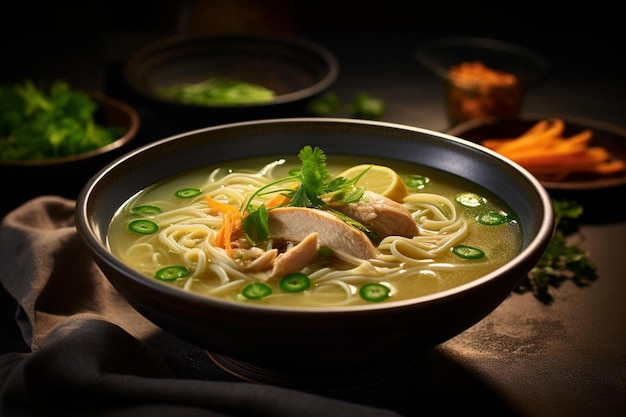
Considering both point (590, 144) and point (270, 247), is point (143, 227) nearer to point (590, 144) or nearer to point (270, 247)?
point (270, 247)

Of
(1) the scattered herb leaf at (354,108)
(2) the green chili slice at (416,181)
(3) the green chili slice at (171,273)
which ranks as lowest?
(1) the scattered herb leaf at (354,108)

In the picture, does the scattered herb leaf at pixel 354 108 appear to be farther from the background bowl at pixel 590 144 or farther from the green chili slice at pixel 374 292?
the green chili slice at pixel 374 292

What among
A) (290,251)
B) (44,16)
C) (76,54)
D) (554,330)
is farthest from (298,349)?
(44,16)

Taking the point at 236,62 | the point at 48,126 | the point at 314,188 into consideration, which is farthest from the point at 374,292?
the point at 236,62

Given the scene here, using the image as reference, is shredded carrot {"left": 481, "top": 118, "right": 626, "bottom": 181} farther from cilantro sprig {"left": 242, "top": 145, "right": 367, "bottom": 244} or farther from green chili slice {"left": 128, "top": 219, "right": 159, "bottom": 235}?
green chili slice {"left": 128, "top": 219, "right": 159, "bottom": 235}

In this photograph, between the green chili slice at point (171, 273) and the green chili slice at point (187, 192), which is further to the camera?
the green chili slice at point (187, 192)

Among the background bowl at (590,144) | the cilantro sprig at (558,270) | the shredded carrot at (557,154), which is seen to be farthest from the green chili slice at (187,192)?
the shredded carrot at (557,154)

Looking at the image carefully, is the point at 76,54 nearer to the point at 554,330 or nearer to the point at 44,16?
the point at 44,16
